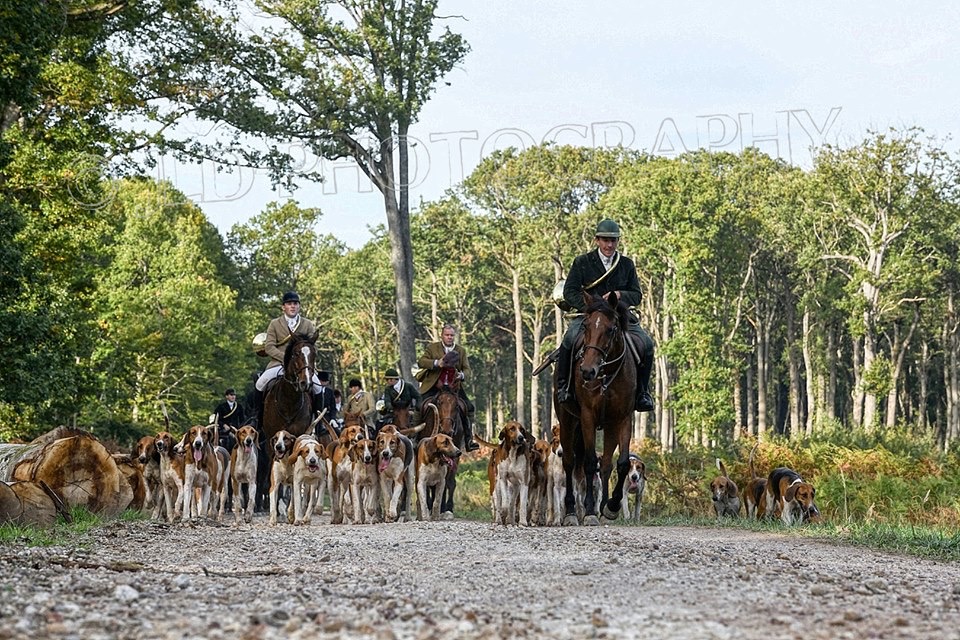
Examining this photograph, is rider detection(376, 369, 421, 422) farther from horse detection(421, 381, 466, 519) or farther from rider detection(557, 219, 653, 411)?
rider detection(557, 219, 653, 411)

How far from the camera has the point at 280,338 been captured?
19422 millimetres

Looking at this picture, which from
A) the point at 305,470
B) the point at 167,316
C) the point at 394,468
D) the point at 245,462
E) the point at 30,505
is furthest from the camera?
the point at 167,316

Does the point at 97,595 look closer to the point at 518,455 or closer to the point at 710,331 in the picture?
the point at 518,455

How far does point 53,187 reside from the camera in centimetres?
2538

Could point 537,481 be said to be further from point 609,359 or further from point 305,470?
point 609,359

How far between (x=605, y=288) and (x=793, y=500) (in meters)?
6.00

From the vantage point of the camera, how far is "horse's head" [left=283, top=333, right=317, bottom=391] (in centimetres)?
1814

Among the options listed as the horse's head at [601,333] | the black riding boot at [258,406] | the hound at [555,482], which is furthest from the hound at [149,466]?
the horse's head at [601,333]

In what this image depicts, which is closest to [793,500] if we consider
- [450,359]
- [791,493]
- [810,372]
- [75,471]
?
[791,493]

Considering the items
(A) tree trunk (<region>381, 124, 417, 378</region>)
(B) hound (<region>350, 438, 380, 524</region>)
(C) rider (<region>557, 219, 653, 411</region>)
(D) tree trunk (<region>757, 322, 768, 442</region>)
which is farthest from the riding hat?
(D) tree trunk (<region>757, 322, 768, 442</region>)

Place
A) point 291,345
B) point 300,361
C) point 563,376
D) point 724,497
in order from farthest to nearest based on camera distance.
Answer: point 724,497, point 291,345, point 300,361, point 563,376

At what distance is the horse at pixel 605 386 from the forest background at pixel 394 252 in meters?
8.61

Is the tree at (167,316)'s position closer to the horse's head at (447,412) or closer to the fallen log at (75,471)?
the horse's head at (447,412)

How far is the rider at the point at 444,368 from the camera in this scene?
20.8 m
